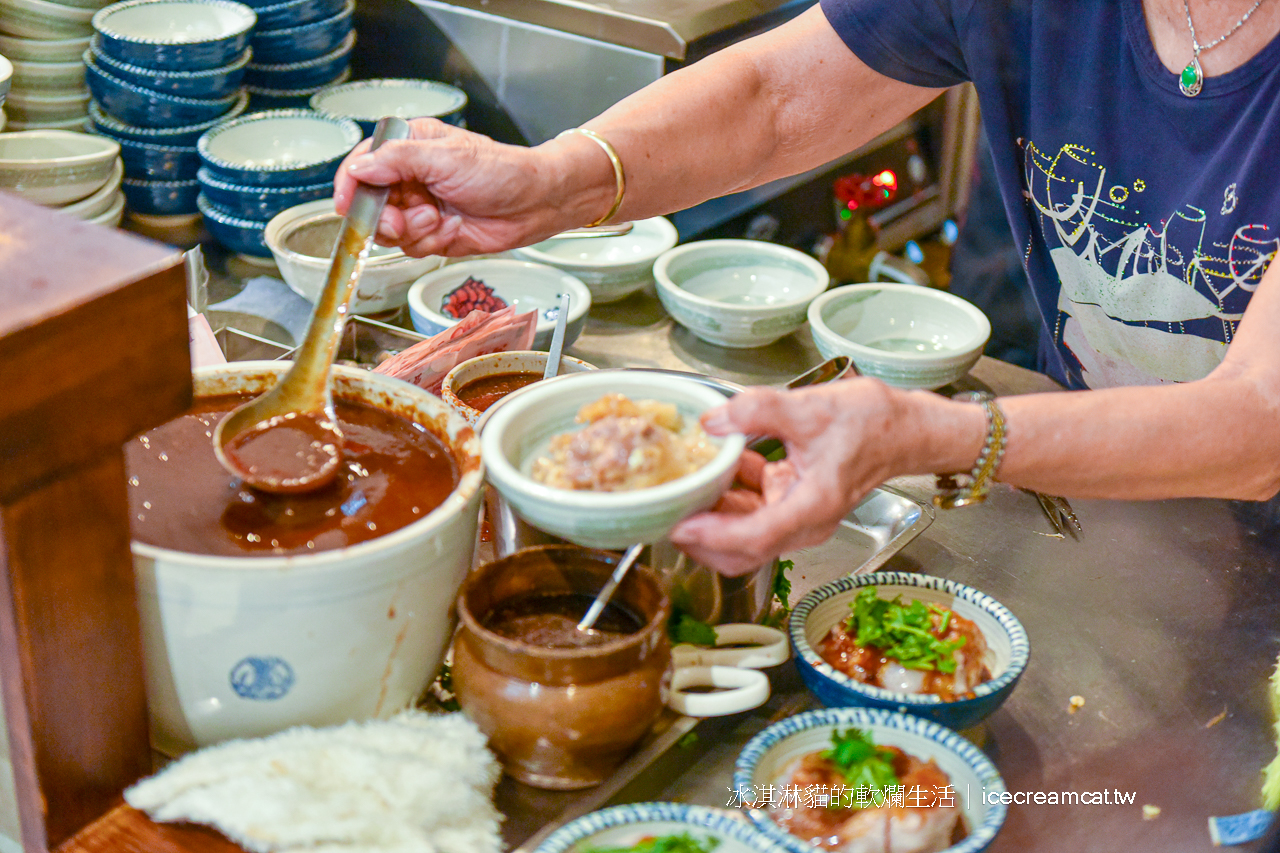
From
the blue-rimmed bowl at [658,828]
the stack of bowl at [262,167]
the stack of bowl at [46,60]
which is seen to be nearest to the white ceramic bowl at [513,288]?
the stack of bowl at [262,167]

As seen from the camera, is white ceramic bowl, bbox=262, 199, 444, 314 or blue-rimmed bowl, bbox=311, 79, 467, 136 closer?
white ceramic bowl, bbox=262, 199, 444, 314

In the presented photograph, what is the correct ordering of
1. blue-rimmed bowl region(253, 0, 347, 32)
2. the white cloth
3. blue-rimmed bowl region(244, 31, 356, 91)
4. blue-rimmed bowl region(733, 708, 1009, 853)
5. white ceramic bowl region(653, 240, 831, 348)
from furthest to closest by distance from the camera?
blue-rimmed bowl region(244, 31, 356, 91) → blue-rimmed bowl region(253, 0, 347, 32) → white ceramic bowl region(653, 240, 831, 348) → blue-rimmed bowl region(733, 708, 1009, 853) → the white cloth

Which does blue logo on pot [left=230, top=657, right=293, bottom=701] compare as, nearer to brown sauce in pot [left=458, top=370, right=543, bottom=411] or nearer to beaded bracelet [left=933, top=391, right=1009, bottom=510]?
brown sauce in pot [left=458, top=370, right=543, bottom=411]

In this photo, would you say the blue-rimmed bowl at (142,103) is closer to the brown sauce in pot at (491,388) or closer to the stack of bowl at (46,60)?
the stack of bowl at (46,60)

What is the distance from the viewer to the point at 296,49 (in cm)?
293

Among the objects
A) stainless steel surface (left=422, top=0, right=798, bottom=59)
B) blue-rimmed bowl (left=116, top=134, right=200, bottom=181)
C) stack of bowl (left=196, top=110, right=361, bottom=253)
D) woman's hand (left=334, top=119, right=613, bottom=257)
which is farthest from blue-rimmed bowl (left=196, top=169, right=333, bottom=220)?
woman's hand (left=334, top=119, right=613, bottom=257)

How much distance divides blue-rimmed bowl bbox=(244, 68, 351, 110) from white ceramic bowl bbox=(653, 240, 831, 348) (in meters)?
1.16

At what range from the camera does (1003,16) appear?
74.0 inches

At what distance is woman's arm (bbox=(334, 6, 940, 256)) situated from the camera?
5.52ft

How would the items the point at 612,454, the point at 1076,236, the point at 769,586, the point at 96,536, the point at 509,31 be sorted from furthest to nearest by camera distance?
the point at 509,31 < the point at 1076,236 < the point at 769,586 < the point at 612,454 < the point at 96,536

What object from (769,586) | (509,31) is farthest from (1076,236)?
(509,31)

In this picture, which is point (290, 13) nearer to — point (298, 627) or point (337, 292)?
point (337, 292)

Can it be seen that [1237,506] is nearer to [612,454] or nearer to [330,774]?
[612,454]

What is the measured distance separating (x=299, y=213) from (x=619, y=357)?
2.57 ft
